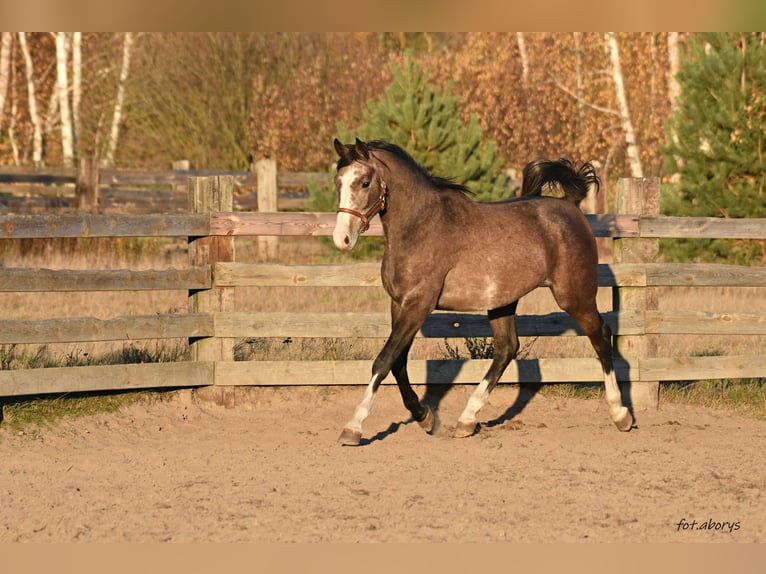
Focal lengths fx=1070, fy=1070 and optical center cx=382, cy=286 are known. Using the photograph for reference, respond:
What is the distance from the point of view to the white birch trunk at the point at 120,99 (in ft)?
85.7

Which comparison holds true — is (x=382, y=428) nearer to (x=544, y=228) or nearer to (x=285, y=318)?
(x=285, y=318)

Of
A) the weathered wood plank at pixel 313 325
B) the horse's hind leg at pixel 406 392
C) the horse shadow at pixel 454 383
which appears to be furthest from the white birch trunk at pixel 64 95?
the horse's hind leg at pixel 406 392

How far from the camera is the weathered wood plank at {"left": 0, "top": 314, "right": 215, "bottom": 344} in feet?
23.3

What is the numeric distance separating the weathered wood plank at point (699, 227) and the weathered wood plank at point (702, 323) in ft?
2.01

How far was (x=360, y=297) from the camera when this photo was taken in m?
13.1

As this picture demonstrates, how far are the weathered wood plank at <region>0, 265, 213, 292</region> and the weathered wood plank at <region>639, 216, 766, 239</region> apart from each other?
3.43 m

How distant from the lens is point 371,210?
650 centimetres

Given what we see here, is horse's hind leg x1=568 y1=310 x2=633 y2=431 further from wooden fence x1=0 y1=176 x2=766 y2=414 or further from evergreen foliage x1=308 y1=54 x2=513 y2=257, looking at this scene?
evergreen foliage x1=308 y1=54 x2=513 y2=257

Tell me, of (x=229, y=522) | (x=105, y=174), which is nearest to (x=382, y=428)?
(x=229, y=522)

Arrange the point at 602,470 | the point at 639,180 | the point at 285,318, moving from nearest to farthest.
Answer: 1. the point at 602,470
2. the point at 285,318
3. the point at 639,180

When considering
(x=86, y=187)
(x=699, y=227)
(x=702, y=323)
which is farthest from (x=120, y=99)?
(x=702, y=323)

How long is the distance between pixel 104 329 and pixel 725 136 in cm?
1113

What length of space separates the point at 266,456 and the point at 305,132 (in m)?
18.3

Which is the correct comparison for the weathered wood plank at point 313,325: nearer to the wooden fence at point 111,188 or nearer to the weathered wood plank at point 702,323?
the weathered wood plank at point 702,323
